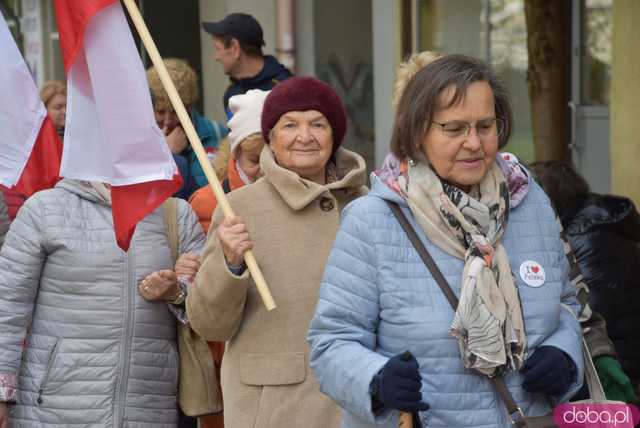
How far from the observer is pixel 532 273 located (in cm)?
364

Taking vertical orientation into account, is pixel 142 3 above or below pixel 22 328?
above

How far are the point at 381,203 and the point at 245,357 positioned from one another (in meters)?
1.28

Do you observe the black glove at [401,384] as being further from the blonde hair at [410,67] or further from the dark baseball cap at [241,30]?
the dark baseball cap at [241,30]

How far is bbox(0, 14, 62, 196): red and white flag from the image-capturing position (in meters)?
5.06

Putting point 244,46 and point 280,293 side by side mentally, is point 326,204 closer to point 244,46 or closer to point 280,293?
point 280,293

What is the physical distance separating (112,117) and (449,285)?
176 centimetres

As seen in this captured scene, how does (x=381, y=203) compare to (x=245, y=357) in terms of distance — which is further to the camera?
(x=245, y=357)

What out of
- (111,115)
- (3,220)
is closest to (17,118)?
(111,115)

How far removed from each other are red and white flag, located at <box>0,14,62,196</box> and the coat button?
1136 mm

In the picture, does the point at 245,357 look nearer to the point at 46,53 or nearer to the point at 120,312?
the point at 120,312

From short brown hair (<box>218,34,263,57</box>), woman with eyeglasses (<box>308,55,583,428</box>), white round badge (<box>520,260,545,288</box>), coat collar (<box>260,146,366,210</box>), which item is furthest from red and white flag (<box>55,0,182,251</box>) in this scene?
short brown hair (<box>218,34,263,57</box>)

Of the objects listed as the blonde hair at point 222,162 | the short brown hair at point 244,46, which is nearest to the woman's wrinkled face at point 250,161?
the blonde hair at point 222,162

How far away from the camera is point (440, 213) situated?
3.55 m

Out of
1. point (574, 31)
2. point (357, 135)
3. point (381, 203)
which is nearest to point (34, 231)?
point (381, 203)
